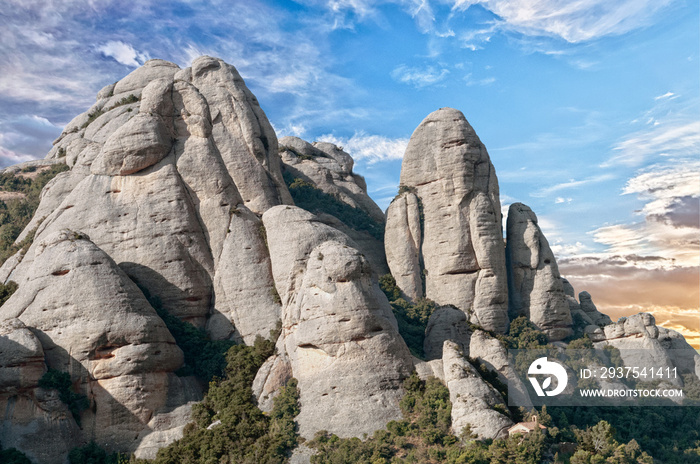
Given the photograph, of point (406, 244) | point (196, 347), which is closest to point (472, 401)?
point (196, 347)

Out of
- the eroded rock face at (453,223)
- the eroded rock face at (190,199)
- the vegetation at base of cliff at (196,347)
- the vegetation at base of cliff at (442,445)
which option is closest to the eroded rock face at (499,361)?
the vegetation at base of cliff at (442,445)

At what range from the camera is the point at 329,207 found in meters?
67.1

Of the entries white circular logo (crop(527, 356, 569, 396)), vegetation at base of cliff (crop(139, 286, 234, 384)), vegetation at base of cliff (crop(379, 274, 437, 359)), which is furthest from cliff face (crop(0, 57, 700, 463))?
white circular logo (crop(527, 356, 569, 396))

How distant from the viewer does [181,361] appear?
43062 mm

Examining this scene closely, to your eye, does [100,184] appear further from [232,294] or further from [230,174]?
[232,294]

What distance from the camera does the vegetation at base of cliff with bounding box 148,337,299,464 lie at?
3622 centimetres

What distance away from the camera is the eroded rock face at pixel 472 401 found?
34.8 metres

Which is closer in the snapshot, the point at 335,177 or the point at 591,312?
the point at 591,312

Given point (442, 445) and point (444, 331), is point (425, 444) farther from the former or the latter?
point (444, 331)

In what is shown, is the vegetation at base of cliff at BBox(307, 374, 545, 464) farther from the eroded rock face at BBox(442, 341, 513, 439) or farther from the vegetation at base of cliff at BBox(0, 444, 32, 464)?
the vegetation at base of cliff at BBox(0, 444, 32, 464)

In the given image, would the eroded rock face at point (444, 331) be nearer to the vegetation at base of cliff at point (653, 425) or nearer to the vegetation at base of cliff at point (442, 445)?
the vegetation at base of cliff at point (653, 425)

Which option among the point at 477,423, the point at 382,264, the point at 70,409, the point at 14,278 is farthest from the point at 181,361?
the point at 382,264

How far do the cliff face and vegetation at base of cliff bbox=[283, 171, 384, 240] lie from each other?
0.25 meters

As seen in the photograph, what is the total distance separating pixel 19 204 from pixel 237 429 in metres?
41.8
